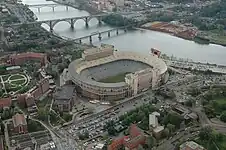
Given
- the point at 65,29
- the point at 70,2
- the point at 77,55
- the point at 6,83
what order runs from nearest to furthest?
1. the point at 6,83
2. the point at 77,55
3. the point at 65,29
4. the point at 70,2

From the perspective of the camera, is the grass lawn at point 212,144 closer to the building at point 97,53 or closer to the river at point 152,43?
the building at point 97,53

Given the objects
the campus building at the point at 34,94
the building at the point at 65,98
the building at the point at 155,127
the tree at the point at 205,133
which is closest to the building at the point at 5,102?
the campus building at the point at 34,94

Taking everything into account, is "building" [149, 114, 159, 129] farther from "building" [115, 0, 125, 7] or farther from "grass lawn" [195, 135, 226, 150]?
"building" [115, 0, 125, 7]

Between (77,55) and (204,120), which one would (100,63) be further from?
(204,120)

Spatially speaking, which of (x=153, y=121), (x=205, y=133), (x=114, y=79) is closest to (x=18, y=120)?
(x=153, y=121)

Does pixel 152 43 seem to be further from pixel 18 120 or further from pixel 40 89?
pixel 18 120

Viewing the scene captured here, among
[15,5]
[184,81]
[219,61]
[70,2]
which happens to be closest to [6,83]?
[184,81]

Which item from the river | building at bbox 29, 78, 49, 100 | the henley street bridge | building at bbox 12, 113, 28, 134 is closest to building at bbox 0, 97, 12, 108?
building at bbox 29, 78, 49, 100
